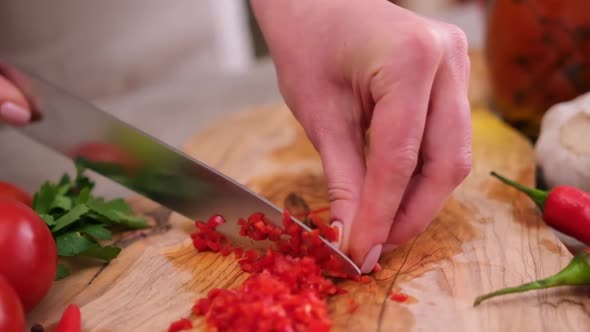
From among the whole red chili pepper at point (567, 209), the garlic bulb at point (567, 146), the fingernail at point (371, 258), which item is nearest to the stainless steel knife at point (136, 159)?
the fingernail at point (371, 258)

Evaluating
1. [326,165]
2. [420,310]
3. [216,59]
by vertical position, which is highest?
[326,165]

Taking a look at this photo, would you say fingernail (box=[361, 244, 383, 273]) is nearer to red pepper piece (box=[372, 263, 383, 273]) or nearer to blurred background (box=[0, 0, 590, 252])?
red pepper piece (box=[372, 263, 383, 273])

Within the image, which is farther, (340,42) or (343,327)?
(340,42)

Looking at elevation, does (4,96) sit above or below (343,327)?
above

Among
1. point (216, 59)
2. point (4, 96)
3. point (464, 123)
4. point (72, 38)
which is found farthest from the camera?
point (216, 59)

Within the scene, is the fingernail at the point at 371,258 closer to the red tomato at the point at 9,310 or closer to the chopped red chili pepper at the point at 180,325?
the chopped red chili pepper at the point at 180,325

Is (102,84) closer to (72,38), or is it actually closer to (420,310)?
(72,38)

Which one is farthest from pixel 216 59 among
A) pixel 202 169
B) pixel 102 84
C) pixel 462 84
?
pixel 462 84

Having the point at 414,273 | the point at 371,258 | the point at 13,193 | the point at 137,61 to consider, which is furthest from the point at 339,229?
the point at 137,61

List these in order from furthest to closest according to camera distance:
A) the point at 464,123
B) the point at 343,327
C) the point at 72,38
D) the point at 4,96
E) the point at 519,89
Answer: the point at 72,38 → the point at 519,89 → the point at 4,96 → the point at 464,123 → the point at 343,327

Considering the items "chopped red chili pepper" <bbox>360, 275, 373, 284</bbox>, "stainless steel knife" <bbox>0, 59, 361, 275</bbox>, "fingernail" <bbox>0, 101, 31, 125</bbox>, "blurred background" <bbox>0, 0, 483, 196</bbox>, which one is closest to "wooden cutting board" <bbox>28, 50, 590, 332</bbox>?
"chopped red chili pepper" <bbox>360, 275, 373, 284</bbox>
